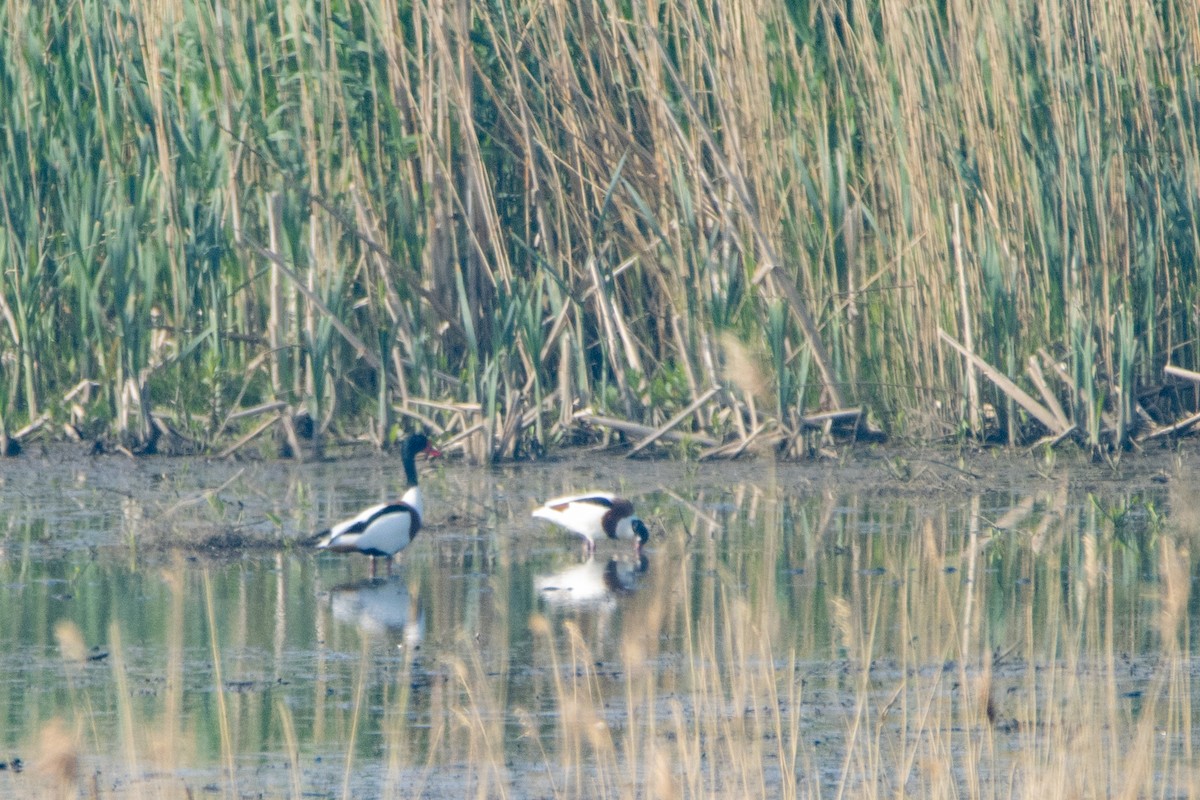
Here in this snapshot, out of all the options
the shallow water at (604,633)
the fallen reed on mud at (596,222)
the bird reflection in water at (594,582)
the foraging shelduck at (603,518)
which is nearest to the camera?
the shallow water at (604,633)

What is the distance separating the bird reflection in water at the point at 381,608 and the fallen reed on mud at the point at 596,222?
2.15m

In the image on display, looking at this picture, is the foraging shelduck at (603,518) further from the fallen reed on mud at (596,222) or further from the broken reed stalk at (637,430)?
the broken reed stalk at (637,430)

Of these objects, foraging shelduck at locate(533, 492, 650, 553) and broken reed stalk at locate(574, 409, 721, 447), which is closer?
foraging shelduck at locate(533, 492, 650, 553)

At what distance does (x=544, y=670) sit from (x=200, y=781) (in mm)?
1396

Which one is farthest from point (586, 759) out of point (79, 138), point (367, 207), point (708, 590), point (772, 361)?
point (79, 138)

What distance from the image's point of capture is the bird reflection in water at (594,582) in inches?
273

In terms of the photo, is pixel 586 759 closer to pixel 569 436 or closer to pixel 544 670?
pixel 544 670

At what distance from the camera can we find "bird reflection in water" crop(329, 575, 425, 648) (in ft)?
21.1

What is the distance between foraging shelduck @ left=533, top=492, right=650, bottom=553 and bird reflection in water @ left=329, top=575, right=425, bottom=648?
2.45ft

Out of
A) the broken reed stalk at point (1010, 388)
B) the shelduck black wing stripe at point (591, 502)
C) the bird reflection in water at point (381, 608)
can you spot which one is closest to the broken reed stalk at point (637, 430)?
the broken reed stalk at point (1010, 388)

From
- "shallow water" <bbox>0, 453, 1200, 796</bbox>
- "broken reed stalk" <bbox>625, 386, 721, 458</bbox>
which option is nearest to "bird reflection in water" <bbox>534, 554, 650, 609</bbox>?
"shallow water" <bbox>0, 453, 1200, 796</bbox>

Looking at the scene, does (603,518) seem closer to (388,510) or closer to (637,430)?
(388,510)

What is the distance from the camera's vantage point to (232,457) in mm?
9688

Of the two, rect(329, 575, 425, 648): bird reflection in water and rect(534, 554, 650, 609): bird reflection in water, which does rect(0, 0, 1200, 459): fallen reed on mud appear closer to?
rect(534, 554, 650, 609): bird reflection in water
